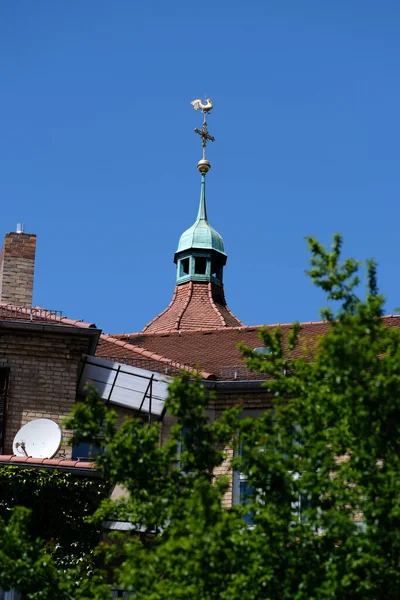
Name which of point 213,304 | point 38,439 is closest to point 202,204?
point 213,304

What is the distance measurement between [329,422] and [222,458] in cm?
154

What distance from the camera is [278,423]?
21188 millimetres

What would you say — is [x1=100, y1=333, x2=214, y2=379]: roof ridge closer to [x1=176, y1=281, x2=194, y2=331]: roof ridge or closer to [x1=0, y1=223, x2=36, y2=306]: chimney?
[x1=0, y1=223, x2=36, y2=306]: chimney

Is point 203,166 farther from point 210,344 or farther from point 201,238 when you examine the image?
point 210,344

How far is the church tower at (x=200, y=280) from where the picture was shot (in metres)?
52.3

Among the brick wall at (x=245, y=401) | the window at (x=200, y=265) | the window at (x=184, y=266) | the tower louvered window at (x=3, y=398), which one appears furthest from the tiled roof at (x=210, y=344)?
the window at (x=184, y=266)

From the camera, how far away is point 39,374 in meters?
29.1

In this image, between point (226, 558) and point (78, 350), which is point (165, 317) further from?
point (226, 558)

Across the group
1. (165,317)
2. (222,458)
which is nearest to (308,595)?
(222,458)

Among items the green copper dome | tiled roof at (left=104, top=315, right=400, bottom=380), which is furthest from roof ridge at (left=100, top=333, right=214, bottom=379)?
the green copper dome

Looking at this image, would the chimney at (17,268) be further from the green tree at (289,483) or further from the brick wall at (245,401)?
the green tree at (289,483)

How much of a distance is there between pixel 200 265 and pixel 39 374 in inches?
1179

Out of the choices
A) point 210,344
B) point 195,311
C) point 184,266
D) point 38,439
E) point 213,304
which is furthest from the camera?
point 184,266

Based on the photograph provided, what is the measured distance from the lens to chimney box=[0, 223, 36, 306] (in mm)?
34125
